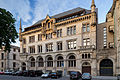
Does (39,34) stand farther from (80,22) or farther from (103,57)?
(103,57)

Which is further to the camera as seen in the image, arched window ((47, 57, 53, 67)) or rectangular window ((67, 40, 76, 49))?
arched window ((47, 57, 53, 67))

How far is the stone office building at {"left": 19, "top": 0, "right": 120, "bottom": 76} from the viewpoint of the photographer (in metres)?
29.9

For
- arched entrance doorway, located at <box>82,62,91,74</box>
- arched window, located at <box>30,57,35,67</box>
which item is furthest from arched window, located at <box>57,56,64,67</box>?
arched window, located at <box>30,57,35,67</box>

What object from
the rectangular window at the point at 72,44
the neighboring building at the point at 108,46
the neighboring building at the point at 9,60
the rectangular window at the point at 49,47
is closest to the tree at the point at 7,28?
the rectangular window at the point at 72,44

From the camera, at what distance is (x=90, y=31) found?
32.0 metres

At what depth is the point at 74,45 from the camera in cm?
3450

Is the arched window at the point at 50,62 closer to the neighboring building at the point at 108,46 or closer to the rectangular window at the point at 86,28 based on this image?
the rectangular window at the point at 86,28

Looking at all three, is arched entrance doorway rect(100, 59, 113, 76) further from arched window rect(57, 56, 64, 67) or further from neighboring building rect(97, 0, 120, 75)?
arched window rect(57, 56, 64, 67)

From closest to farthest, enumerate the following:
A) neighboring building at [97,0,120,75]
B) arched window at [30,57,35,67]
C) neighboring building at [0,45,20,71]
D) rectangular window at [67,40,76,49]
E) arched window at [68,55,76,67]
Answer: neighboring building at [97,0,120,75], arched window at [68,55,76,67], rectangular window at [67,40,76,49], arched window at [30,57,35,67], neighboring building at [0,45,20,71]

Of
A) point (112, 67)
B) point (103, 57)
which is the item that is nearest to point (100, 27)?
point (103, 57)

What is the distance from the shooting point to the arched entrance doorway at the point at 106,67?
1134 inches

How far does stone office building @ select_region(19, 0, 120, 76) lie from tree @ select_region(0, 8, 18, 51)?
740 inches

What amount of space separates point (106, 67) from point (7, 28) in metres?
24.5

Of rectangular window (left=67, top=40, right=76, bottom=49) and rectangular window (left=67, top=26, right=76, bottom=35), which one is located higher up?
rectangular window (left=67, top=26, right=76, bottom=35)
